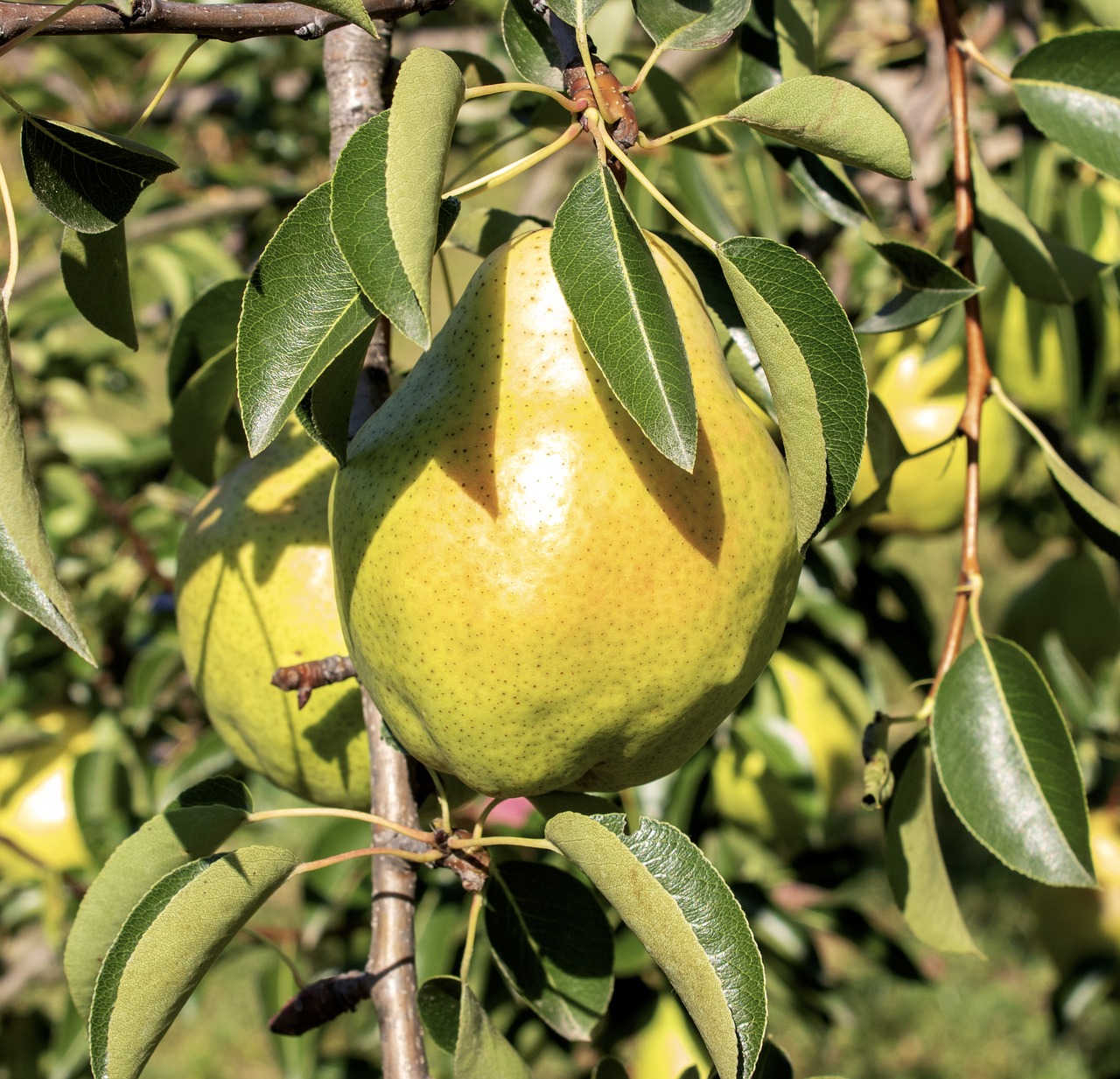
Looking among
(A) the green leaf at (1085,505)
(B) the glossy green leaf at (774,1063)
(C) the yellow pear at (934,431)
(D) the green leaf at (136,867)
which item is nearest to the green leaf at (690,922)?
(B) the glossy green leaf at (774,1063)

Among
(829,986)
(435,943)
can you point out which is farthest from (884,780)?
(829,986)

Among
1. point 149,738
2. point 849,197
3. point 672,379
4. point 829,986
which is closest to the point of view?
point 672,379

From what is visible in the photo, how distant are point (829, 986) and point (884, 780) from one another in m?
0.98

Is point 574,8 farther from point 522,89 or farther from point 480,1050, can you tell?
point 480,1050

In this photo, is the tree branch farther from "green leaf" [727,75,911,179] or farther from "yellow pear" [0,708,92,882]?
"yellow pear" [0,708,92,882]

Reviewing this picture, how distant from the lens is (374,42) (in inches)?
38.9

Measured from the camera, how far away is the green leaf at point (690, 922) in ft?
2.09

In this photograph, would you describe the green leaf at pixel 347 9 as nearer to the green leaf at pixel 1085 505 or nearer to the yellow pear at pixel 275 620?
the yellow pear at pixel 275 620

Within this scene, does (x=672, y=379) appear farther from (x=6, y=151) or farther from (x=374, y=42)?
(x=6, y=151)

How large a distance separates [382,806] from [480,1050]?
0.62ft

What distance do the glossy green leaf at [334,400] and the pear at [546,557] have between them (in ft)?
0.09

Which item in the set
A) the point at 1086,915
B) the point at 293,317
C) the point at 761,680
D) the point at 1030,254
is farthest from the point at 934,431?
the point at 293,317

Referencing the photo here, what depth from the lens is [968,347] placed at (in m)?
1.00

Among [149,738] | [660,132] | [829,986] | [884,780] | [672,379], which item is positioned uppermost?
[672,379]
